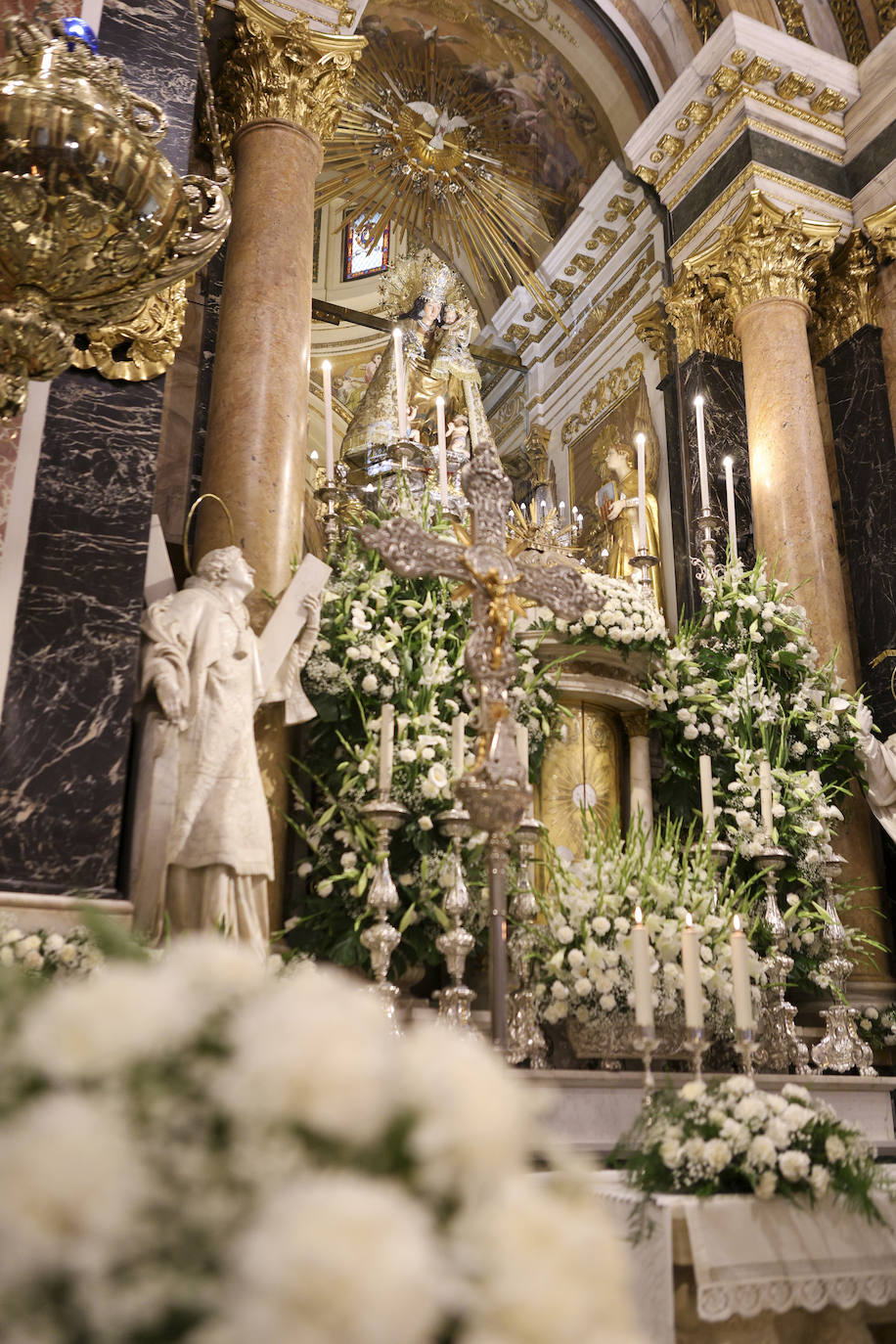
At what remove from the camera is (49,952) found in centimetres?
379

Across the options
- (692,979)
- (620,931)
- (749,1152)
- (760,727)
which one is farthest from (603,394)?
(749,1152)

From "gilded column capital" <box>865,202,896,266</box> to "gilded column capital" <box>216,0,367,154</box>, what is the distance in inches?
158

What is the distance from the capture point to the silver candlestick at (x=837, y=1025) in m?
5.14

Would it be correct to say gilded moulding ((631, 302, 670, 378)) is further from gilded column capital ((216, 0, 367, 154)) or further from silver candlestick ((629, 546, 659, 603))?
gilded column capital ((216, 0, 367, 154))

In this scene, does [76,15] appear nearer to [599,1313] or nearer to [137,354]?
[137,354]

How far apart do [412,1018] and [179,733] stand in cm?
138

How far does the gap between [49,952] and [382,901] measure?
1113 millimetres

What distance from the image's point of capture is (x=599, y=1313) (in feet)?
3.07

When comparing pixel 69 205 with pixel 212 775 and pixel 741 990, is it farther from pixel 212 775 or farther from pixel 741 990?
pixel 741 990

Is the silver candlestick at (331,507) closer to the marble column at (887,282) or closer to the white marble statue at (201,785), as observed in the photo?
the white marble statue at (201,785)

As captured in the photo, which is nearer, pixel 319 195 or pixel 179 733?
pixel 179 733

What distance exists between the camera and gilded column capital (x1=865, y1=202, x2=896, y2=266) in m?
8.48

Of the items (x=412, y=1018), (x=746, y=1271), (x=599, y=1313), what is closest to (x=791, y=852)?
(x=412, y=1018)

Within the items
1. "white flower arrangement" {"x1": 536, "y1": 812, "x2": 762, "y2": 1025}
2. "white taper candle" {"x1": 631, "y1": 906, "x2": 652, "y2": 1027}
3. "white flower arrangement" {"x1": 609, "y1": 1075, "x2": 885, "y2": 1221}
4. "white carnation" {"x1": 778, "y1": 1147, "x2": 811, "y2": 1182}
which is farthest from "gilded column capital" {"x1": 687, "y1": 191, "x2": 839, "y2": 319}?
"white carnation" {"x1": 778, "y1": 1147, "x2": 811, "y2": 1182}
